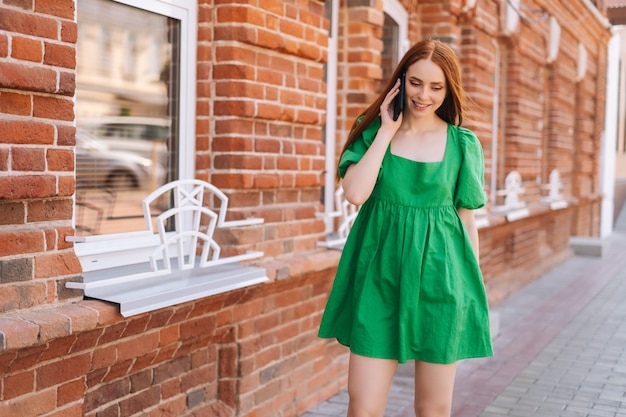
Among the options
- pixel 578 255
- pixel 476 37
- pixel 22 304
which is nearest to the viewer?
pixel 22 304

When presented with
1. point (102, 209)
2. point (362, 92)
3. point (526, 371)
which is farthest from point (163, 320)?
point (526, 371)

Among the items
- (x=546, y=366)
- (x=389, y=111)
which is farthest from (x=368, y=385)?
(x=546, y=366)

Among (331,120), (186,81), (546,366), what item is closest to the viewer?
(186,81)

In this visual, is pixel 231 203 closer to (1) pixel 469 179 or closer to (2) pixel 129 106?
(2) pixel 129 106

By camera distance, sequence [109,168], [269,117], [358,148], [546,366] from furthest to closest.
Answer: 1. [546,366]
2. [269,117]
3. [109,168]
4. [358,148]

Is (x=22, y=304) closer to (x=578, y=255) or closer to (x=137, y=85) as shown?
(x=137, y=85)

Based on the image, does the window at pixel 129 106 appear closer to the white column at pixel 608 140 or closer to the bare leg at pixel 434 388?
the bare leg at pixel 434 388

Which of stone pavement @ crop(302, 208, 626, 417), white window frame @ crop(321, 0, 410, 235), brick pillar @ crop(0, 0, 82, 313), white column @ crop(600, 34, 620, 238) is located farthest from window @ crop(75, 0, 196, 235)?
white column @ crop(600, 34, 620, 238)

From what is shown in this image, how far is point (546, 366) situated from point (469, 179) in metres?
3.88

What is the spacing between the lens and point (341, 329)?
3443mm

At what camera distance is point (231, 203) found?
4652 millimetres

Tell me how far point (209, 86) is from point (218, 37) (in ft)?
0.81

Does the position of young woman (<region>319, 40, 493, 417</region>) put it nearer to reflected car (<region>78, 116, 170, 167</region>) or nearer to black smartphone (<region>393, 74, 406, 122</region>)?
black smartphone (<region>393, 74, 406, 122</region>)

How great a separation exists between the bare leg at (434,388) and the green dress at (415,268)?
0.16 feet
